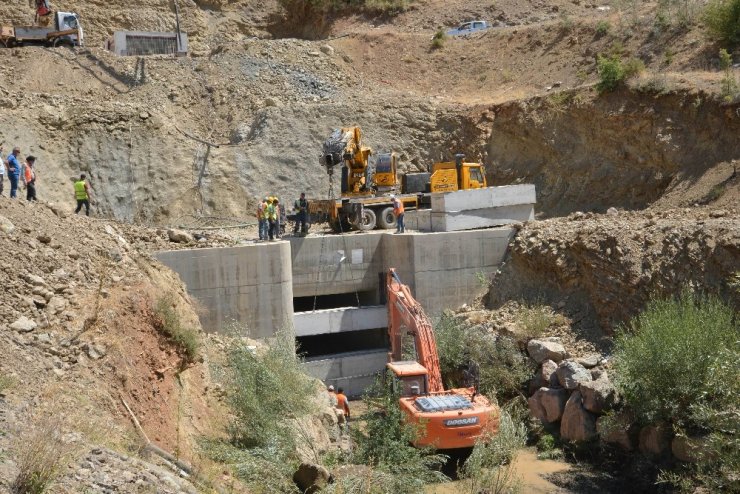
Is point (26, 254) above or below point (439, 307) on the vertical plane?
above

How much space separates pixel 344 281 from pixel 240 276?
4.07m

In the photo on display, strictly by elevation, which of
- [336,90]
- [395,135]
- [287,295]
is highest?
[336,90]

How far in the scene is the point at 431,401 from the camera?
1579 centimetres

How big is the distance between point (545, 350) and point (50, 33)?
2755 centimetres

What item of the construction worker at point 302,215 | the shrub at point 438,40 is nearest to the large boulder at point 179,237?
the construction worker at point 302,215

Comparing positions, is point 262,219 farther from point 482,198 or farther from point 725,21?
point 725,21

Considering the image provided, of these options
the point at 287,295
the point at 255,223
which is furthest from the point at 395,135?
the point at 287,295

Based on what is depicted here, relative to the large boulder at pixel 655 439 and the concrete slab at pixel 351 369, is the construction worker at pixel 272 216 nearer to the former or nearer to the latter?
the concrete slab at pixel 351 369

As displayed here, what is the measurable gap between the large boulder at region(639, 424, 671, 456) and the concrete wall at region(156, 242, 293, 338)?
32.3ft

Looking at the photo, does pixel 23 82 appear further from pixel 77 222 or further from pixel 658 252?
pixel 658 252

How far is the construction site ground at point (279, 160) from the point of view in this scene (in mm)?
11922

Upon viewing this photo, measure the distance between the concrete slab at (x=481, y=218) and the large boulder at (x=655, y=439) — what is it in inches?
382

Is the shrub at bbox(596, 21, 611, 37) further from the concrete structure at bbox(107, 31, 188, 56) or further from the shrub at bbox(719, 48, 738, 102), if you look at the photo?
the concrete structure at bbox(107, 31, 188, 56)

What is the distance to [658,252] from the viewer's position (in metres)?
20.9
